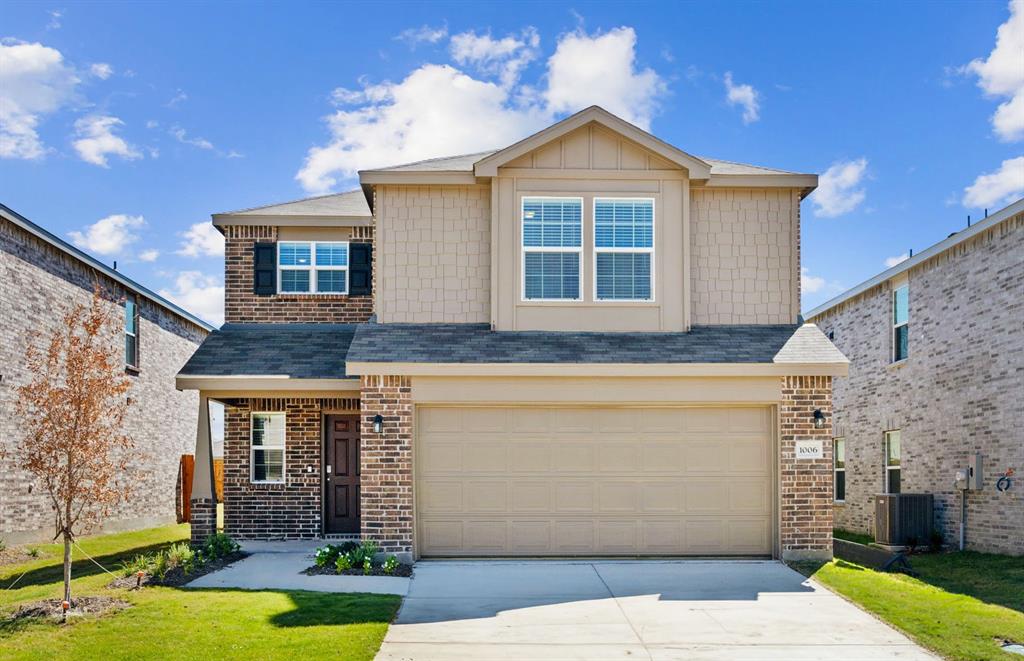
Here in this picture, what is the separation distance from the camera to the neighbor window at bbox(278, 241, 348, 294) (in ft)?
53.8

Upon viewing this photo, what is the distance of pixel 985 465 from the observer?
50.5 feet

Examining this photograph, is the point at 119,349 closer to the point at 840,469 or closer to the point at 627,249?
the point at 627,249

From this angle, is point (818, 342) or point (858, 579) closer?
point (858, 579)

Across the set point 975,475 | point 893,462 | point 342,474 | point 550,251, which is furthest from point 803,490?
point 342,474

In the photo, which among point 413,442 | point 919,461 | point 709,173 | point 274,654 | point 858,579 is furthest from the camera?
point 919,461

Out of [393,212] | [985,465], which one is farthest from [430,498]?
[985,465]

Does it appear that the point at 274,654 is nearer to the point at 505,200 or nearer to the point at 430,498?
the point at 430,498

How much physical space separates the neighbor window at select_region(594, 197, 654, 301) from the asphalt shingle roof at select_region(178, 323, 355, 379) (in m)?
4.29

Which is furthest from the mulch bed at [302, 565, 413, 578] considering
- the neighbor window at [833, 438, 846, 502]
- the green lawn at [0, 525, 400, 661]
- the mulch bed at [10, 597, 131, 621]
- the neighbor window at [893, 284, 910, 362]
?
the neighbor window at [833, 438, 846, 502]

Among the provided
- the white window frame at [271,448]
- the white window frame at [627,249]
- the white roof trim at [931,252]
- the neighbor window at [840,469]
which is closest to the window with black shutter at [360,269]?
the white window frame at [271,448]

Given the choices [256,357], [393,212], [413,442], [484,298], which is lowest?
[413,442]

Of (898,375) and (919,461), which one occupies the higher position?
(898,375)

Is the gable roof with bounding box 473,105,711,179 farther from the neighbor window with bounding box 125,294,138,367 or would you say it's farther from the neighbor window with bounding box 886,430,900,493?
the neighbor window with bounding box 125,294,138,367

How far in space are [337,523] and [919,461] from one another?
11.0 m
